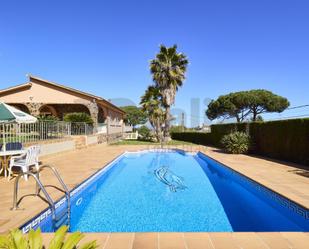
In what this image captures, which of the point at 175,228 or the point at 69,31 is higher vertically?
the point at 69,31

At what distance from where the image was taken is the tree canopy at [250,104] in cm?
4725

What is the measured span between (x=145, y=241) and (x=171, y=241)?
38cm

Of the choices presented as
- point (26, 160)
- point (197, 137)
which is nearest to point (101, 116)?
point (197, 137)

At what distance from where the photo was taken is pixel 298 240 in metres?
3.93

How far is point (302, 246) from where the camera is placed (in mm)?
3715

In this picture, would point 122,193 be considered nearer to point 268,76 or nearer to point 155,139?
point 155,139

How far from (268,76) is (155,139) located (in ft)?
54.9

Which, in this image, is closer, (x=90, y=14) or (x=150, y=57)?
(x=90, y=14)

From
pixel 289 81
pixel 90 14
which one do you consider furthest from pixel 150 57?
pixel 289 81

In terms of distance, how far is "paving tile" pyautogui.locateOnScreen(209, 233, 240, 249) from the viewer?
3678 millimetres

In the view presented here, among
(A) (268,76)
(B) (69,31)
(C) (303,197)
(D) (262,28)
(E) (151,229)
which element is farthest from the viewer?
(A) (268,76)

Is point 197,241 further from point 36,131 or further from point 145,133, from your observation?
point 145,133

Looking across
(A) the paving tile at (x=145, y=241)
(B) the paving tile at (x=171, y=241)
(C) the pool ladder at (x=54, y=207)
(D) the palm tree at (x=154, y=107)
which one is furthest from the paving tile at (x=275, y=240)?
(D) the palm tree at (x=154, y=107)

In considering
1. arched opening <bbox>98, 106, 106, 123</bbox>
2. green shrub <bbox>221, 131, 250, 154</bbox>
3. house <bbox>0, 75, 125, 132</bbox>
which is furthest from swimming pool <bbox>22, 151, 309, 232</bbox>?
arched opening <bbox>98, 106, 106, 123</bbox>
